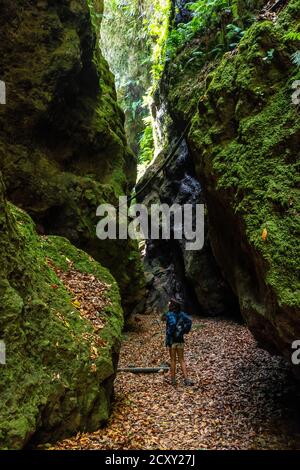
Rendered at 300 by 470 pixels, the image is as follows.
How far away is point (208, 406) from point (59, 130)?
8.36 metres

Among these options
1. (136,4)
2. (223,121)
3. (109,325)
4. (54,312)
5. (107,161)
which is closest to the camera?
(54,312)

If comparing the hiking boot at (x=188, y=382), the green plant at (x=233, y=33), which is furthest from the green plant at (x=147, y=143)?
the hiking boot at (x=188, y=382)

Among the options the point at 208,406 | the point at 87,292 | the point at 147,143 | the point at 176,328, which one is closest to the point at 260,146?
the point at 87,292

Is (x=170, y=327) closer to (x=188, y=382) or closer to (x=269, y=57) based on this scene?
(x=188, y=382)

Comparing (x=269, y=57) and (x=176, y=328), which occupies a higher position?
(x=269, y=57)

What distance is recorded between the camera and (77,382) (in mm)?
4984

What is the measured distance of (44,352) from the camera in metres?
4.77

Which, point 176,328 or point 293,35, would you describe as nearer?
point 293,35

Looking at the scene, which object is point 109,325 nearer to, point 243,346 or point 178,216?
point 243,346

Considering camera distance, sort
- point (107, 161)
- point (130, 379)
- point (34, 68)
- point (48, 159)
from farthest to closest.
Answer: point (107, 161) < point (48, 159) < point (34, 68) < point (130, 379)

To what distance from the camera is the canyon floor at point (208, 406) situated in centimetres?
514

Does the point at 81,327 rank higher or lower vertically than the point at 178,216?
lower

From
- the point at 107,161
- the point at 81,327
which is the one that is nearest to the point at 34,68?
the point at 107,161

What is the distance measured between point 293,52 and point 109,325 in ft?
17.7
